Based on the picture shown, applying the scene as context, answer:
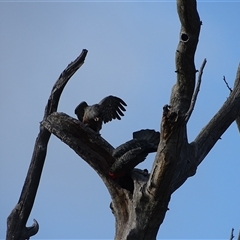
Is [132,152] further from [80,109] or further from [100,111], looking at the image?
[80,109]

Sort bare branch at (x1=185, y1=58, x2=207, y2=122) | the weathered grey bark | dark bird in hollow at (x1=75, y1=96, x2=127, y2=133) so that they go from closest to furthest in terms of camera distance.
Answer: bare branch at (x1=185, y1=58, x2=207, y2=122), the weathered grey bark, dark bird in hollow at (x1=75, y1=96, x2=127, y2=133)

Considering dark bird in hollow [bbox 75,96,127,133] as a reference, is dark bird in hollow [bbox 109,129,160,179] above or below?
below

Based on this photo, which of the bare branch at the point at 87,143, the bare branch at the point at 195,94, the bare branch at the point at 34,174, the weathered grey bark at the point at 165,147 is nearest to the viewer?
the bare branch at the point at 195,94

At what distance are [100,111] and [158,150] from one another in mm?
2620

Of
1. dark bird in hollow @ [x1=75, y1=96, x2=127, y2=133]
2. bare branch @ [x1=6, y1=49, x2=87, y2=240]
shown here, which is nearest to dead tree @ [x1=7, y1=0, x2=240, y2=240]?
bare branch @ [x1=6, y1=49, x2=87, y2=240]

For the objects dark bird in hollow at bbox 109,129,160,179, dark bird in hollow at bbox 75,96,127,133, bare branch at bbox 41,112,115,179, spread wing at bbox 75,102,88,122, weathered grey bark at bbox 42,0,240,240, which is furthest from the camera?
spread wing at bbox 75,102,88,122

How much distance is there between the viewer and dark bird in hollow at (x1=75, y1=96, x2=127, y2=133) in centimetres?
723

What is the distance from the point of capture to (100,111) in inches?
291

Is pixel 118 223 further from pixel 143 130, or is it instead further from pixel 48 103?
pixel 48 103

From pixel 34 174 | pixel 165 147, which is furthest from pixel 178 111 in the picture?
pixel 34 174

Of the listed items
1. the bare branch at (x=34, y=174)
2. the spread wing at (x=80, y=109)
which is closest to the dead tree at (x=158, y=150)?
the bare branch at (x=34, y=174)

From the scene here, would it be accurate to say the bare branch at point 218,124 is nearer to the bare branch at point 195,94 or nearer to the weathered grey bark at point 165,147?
the weathered grey bark at point 165,147

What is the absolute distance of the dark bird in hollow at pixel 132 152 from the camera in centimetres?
566

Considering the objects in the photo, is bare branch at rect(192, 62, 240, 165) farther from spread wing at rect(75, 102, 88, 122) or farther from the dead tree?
spread wing at rect(75, 102, 88, 122)
